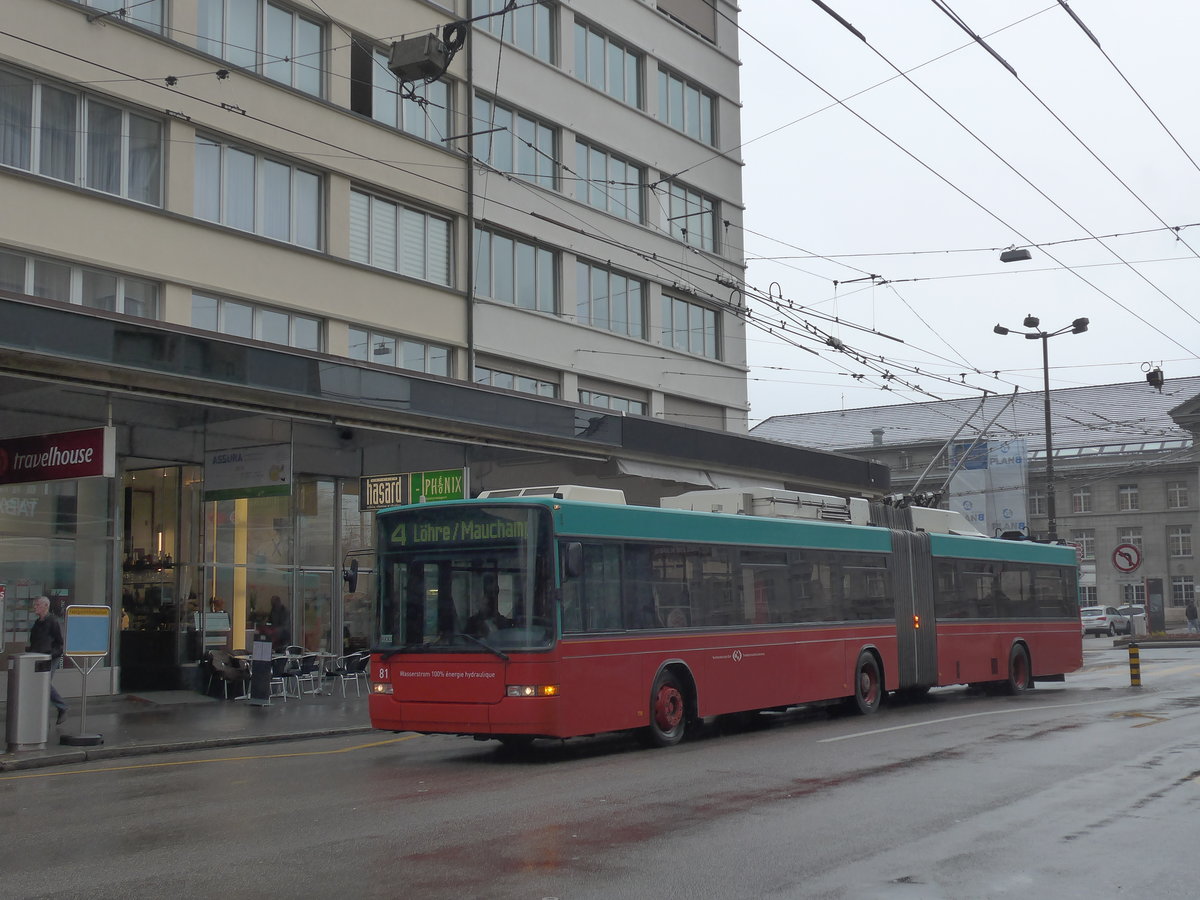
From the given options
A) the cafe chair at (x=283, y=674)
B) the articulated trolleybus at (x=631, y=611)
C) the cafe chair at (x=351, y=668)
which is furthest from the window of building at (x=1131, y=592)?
the cafe chair at (x=283, y=674)

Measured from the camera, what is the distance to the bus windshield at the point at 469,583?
44.3 ft

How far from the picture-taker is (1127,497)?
8794cm

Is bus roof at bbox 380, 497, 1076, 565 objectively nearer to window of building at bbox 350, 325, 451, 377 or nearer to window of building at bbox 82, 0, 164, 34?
window of building at bbox 350, 325, 451, 377

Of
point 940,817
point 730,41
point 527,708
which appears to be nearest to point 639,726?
point 527,708

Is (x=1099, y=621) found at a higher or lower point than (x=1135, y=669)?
lower

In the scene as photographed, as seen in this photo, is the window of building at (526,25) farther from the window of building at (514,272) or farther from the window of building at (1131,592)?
the window of building at (1131,592)

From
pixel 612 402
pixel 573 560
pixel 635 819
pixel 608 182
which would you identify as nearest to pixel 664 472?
pixel 612 402

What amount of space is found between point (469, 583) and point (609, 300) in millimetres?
20376

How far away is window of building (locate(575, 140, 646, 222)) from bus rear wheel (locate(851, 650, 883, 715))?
50.7ft

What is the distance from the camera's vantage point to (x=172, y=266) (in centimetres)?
2181

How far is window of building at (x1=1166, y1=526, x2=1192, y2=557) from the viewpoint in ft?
281

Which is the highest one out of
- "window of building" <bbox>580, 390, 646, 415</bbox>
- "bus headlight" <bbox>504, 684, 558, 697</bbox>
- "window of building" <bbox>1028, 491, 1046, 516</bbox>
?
"window of building" <bbox>1028, 491, 1046, 516</bbox>

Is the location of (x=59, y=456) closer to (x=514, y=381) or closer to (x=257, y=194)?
(x=257, y=194)

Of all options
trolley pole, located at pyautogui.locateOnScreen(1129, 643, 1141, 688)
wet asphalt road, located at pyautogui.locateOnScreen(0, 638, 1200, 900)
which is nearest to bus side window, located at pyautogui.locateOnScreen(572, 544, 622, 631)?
wet asphalt road, located at pyautogui.locateOnScreen(0, 638, 1200, 900)
